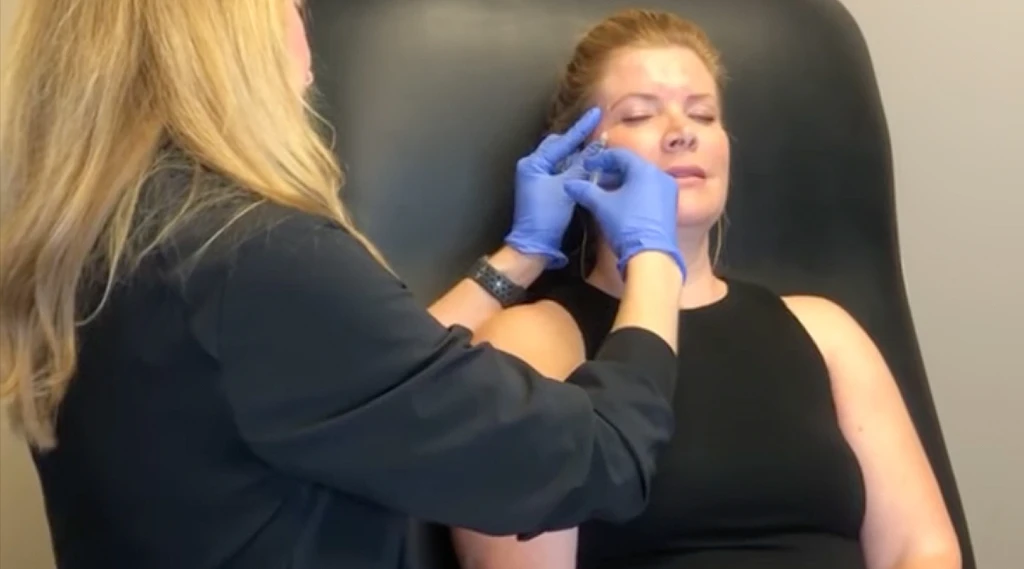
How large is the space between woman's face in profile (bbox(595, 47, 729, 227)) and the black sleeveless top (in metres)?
0.14

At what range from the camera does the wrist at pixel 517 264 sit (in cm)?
151

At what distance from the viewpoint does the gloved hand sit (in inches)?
59.2

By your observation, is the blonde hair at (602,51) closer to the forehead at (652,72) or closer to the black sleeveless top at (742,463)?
the forehead at (652,72)

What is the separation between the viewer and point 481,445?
0.99 m

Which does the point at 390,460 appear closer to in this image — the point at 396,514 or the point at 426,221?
the point at 396,514

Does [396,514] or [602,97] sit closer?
[396,514]

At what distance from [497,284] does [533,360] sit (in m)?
0.12

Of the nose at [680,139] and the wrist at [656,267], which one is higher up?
the nose at [680,139]

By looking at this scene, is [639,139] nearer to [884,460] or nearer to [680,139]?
[680,139]

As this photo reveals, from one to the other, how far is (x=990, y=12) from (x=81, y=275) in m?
1.35

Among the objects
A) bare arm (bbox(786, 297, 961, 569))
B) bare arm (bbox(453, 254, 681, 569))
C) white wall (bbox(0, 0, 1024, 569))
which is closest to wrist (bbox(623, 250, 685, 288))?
bare arm (bbox(453, 254, 681, 569))

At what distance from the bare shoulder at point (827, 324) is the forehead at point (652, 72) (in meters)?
0.26

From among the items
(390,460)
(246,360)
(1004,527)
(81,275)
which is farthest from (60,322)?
(1004,527)

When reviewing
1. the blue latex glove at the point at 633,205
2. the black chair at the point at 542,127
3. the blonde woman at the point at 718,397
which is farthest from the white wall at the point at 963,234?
the blue latex glove at the point at 633,205
